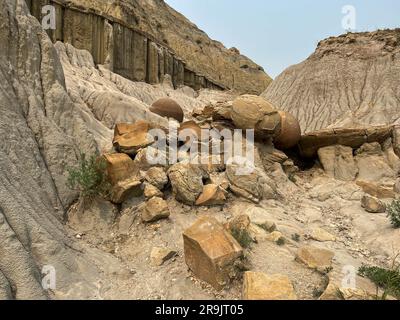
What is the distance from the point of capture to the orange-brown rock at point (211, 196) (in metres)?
6.14

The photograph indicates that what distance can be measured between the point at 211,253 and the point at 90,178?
2.54 metres

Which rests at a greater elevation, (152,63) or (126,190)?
(152,63)

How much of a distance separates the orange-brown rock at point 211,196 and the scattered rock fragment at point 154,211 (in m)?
0.69

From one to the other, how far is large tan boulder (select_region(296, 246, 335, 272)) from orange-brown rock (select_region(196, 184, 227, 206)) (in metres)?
1.72

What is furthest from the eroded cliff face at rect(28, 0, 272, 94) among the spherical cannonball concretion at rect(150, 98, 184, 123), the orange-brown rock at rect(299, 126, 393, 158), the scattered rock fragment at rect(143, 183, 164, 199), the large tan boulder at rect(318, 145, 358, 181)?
the large tan boulder at rect(318, 145, 358, 181)

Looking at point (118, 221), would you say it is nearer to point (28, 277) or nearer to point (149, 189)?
point (149, 189)

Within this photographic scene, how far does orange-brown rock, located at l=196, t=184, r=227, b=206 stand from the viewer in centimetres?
614

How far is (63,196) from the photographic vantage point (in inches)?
221

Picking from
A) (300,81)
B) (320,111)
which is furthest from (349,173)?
(300,81)

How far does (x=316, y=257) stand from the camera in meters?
4.89

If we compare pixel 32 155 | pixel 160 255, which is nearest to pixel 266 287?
pixel 160 255

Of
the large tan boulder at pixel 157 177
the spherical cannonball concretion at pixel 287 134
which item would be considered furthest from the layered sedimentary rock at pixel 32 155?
the spherical cannonball concretion at pixel 287 134

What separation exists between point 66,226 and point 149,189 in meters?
1.51

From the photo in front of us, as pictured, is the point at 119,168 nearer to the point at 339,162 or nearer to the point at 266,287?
the point at 266,287
